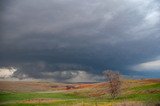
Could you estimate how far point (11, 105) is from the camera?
9019 centimetres

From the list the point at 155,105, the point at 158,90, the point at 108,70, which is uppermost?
the point at 108,70

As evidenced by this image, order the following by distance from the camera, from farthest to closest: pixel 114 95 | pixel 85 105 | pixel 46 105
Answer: pixel 114 95 → pixel 46 105 → pixel 85 105

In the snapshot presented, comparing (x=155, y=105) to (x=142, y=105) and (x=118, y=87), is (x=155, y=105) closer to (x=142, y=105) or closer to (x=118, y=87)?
(x=142, y=105)

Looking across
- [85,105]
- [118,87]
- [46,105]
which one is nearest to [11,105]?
[46,105]

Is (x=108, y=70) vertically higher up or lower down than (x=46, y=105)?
higher up

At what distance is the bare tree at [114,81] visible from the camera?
4163 inches

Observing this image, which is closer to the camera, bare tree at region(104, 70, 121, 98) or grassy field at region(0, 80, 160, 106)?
grassy field at region(0, 80, 160, 106)

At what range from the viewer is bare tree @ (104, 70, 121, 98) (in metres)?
106

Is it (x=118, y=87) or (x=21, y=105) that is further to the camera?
(x=118, y=87)

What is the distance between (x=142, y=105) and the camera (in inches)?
2116

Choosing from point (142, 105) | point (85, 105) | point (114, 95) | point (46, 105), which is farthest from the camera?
point (114, 95)

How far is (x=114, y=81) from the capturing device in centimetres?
10638

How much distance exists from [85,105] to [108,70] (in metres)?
38.4

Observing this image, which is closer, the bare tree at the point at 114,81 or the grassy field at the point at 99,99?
the grassy field at the point at 99,99
